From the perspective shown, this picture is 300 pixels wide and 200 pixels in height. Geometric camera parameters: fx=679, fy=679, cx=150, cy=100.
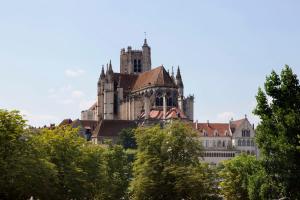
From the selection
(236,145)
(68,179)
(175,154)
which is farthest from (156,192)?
(236,145)

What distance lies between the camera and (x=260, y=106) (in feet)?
183

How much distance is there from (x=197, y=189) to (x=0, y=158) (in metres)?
20.3

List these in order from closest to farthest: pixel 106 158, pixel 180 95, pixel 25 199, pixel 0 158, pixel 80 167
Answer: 1. pixel 0 158
2. pixel 25 199
3. pixel 80 167
4. pixel 106 158
5. pixel 180 95

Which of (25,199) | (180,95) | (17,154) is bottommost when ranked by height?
(25,199)

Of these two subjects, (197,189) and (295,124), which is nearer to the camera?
(295,124)

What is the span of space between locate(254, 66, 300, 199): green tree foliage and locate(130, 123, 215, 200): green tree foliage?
10.8m

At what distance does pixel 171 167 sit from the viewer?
65250mm

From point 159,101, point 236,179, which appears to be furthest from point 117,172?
point 159,101

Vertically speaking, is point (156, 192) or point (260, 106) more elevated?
point (260, 106)

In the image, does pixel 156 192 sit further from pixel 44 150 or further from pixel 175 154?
pixel 44 150

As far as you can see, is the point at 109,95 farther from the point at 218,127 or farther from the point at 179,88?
the point at 218,127

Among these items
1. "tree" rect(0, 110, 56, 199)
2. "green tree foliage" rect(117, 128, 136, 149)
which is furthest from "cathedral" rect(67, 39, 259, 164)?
"tree" rect(0, 110, 56, 199)

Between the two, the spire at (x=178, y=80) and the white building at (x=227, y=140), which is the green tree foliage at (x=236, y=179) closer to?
the white building at (x=227, y=140)

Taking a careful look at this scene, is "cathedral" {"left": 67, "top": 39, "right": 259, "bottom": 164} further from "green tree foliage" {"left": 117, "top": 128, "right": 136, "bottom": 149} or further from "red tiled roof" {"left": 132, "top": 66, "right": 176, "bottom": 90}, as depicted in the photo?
"green tree foliage" {"left": 117, "top": 128, "right": 136, "bottom": 149}
